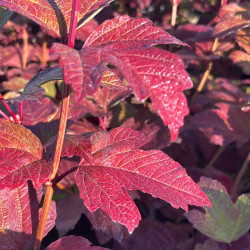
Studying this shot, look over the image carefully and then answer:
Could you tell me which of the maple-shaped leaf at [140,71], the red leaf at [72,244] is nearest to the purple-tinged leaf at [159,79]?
the maple-shaped leaf at [140,71]

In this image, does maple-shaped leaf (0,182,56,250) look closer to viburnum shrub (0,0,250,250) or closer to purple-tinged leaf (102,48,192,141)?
viburnum shrub (0,0,250,250)

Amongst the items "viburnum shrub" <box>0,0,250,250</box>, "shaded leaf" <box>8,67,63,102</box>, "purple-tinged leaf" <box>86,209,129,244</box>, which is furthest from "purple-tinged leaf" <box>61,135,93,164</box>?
"purple-tinged leaf" <box>86,209,129,244</box>

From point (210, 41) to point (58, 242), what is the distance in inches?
46.9

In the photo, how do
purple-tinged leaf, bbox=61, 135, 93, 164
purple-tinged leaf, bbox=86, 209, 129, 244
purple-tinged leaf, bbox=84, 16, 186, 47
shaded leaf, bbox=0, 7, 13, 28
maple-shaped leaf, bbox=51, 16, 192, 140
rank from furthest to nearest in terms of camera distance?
purple-tinged leaf, bbox=86, 209, 129, 244, shaded leaf, bbox=0, 7, 13, 28, purple-tinged leaf, bbox=61, 135, 93, 164, purple-tinged leaf, bbox=84, 16, 186, 47, maple-shaped leaf, bbox=51, 16, 192, 140

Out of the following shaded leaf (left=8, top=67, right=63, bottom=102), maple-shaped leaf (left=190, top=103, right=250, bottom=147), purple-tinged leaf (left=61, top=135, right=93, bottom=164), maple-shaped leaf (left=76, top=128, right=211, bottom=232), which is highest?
shaded leaf (left=8, top=67, right=63, bottom=102)

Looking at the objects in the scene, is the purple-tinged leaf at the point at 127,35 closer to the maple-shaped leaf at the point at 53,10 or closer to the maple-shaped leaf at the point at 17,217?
the maple-shaped leaf at the point at 53,10

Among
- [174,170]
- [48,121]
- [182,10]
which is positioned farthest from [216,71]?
[174,170]

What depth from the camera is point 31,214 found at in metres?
0.87

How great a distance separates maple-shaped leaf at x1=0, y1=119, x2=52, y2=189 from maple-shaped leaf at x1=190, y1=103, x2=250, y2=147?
804 mm

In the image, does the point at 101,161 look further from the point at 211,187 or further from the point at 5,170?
the point at 211,187

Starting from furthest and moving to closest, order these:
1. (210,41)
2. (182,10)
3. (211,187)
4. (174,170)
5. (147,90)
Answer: (182,10) → (210,41) → (211,187) → (174,170) → (147,90)

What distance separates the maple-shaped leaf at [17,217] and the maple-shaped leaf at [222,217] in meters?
0.43

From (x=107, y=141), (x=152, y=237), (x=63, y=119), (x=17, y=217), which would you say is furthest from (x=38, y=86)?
(x=152, y=237)

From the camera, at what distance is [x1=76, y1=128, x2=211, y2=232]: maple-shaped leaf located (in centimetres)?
73
